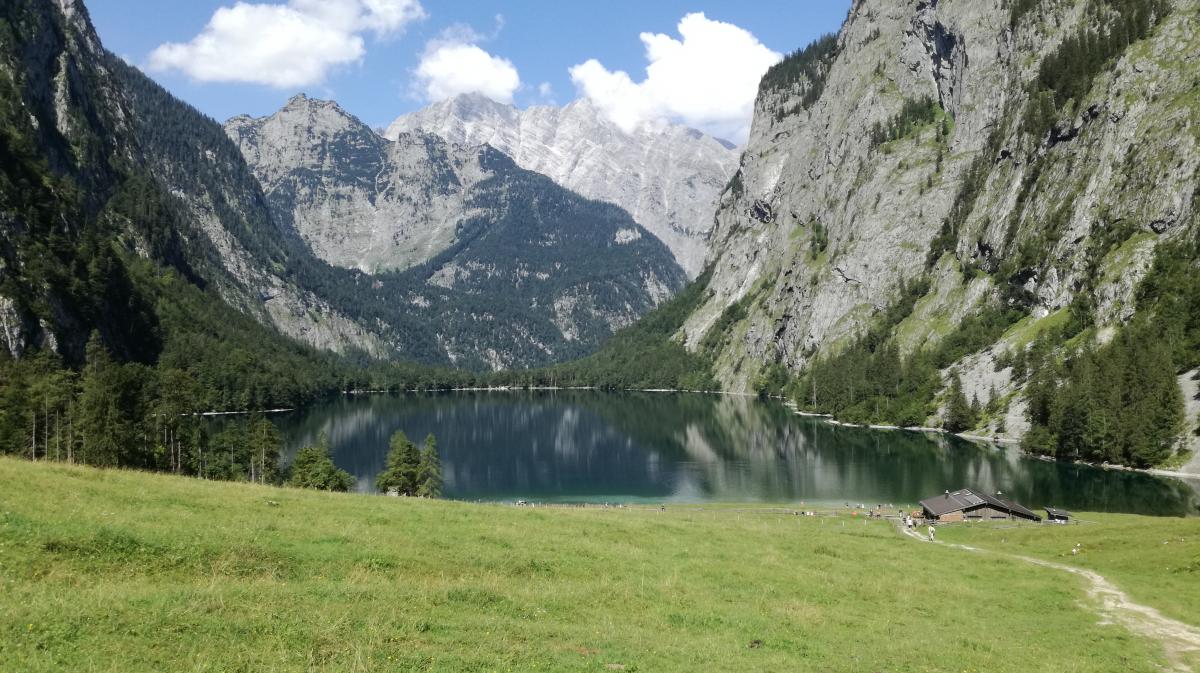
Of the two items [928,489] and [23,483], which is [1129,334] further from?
[23,483]

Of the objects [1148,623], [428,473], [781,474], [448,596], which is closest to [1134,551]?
[1148,623]

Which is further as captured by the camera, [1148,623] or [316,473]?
[316,473]

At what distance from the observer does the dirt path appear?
31828 mm

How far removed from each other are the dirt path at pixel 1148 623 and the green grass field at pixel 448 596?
949mm

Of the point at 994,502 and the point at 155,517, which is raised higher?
the point at 155,517

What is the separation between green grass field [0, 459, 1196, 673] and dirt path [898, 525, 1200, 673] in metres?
0.95

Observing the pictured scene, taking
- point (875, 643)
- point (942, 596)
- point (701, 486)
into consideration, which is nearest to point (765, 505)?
point (701, 486)

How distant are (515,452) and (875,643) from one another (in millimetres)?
167367

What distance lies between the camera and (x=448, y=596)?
25.8 meters

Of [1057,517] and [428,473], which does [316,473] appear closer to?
[428,473]

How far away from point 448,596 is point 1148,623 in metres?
34.1

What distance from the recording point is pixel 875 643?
28.5 metres

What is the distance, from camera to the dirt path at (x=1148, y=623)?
104ft

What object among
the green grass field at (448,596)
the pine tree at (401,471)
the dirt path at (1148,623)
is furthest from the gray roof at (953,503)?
the pine tree at (401,471)
